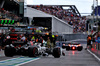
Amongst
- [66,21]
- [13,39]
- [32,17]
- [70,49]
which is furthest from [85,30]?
[13,39]

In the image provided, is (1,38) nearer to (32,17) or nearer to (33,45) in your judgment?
(33,45)

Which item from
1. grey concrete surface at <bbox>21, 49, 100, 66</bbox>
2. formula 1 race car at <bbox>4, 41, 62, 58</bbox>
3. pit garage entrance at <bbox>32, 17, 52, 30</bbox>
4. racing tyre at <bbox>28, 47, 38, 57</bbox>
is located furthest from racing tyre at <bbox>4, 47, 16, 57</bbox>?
pit garage entrance at <bbox>32, 17, 52, 30</bbox>

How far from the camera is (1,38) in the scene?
31391 millimetres

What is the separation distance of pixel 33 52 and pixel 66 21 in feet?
225

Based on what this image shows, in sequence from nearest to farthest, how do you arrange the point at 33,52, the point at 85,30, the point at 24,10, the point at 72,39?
the point at 33,52 → the point at 24,10 → the point at 72,39 → the point at 85,30

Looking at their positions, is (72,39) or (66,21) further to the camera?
(66,21)

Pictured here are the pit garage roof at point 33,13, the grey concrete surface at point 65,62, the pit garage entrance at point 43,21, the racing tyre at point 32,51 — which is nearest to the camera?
the grey concrete surface at point 65,62

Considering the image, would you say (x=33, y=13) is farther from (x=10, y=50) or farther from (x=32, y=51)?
(x=32, y=51)

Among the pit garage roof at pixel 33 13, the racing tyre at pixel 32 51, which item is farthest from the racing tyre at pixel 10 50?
the pit garage roof at pixel 33 13

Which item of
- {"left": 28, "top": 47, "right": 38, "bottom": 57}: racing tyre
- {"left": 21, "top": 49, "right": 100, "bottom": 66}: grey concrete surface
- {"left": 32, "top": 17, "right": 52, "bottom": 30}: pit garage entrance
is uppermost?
{"left": 32, "top": 17, "right": 52, "bottom": 30}: pit garage entrance

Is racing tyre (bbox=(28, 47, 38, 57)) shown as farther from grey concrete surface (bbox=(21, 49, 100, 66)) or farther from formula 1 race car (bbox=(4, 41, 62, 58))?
grey concrete surface (bbox=(21, 49, 100, 66))

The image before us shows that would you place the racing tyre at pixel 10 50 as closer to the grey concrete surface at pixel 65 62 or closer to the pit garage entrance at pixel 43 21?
the grey concrete surface at pixel 65 62

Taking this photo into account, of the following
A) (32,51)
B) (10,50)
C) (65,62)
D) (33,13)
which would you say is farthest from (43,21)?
(65,62)

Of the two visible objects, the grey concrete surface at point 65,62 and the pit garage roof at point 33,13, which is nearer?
the grey concrete surface at point 65,62
